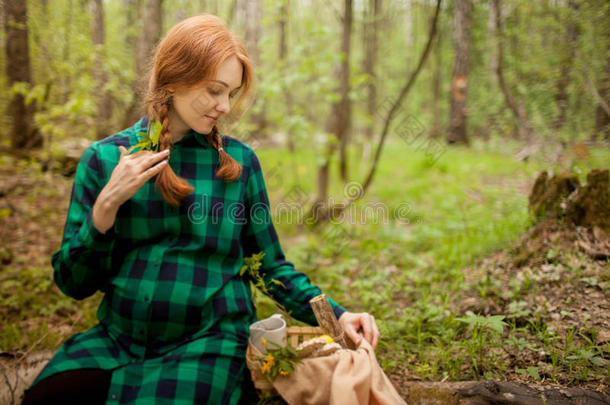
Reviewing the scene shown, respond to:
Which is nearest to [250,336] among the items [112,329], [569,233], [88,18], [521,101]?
[112,329]

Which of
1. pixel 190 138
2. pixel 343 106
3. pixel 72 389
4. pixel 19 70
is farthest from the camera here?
pixel 343 106

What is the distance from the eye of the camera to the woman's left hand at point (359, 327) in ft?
4.76

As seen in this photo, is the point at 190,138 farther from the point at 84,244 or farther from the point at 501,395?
the point at 501,395

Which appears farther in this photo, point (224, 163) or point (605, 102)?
point (605, 102)

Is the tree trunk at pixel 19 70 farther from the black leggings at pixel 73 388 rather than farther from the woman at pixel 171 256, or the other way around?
the black leggings at pixel 73 388

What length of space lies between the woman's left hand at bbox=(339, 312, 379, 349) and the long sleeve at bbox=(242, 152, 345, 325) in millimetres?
114

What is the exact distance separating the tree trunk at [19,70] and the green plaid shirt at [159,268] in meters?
2.95

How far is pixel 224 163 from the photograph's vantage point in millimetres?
1590

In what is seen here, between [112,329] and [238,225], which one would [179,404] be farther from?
[238,225]

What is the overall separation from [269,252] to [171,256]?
42 centimetres

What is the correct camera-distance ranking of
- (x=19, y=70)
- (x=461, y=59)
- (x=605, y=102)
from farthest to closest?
1. (x=461, y=59)
2. (x=19, y=70)
3. (x=605, y=102)

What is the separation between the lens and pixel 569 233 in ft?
7.91

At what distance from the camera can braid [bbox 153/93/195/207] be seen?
4.75ft

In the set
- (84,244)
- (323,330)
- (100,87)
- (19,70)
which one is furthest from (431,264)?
(100,87)
